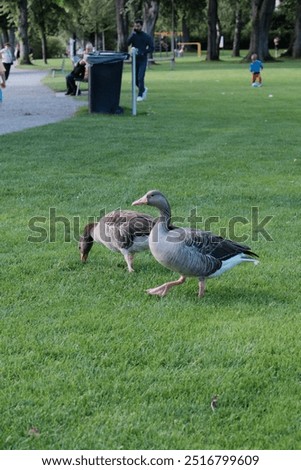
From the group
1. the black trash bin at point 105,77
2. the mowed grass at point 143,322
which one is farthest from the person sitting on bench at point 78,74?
the mowed grass at point 143,322

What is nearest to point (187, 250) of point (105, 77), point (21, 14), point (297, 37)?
point (105, 77)

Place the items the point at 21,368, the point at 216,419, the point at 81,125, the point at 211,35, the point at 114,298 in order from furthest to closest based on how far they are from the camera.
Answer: the point at 211,35
the point at 81,125
the point at 114,298
the point at 21,368
the point at 216,419

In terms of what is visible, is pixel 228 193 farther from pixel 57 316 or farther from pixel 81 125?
pixel 81 125

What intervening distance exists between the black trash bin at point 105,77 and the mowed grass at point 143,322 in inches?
263

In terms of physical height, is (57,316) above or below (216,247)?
below

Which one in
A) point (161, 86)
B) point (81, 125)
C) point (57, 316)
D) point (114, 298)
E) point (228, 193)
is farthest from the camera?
point (161, 86)

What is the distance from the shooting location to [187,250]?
5262 millimetres

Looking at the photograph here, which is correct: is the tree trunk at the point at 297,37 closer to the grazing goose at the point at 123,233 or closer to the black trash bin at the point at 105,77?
the black trash bin at the point at 105,77

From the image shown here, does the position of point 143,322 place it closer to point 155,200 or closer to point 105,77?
point 155,200

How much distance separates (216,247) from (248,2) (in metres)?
67.9

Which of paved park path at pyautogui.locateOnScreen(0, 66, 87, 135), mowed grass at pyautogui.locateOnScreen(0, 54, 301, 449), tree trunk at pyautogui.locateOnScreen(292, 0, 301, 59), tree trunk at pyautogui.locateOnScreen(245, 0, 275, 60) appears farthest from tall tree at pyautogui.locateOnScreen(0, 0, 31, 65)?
mowed grass at pyautogui.locateOnScreen(0, 54, 301, 449)

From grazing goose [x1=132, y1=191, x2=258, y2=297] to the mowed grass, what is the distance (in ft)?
0.84

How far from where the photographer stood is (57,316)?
5137 millimetres

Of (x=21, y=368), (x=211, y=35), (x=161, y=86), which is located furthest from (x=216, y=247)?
(x=211, y=35)
